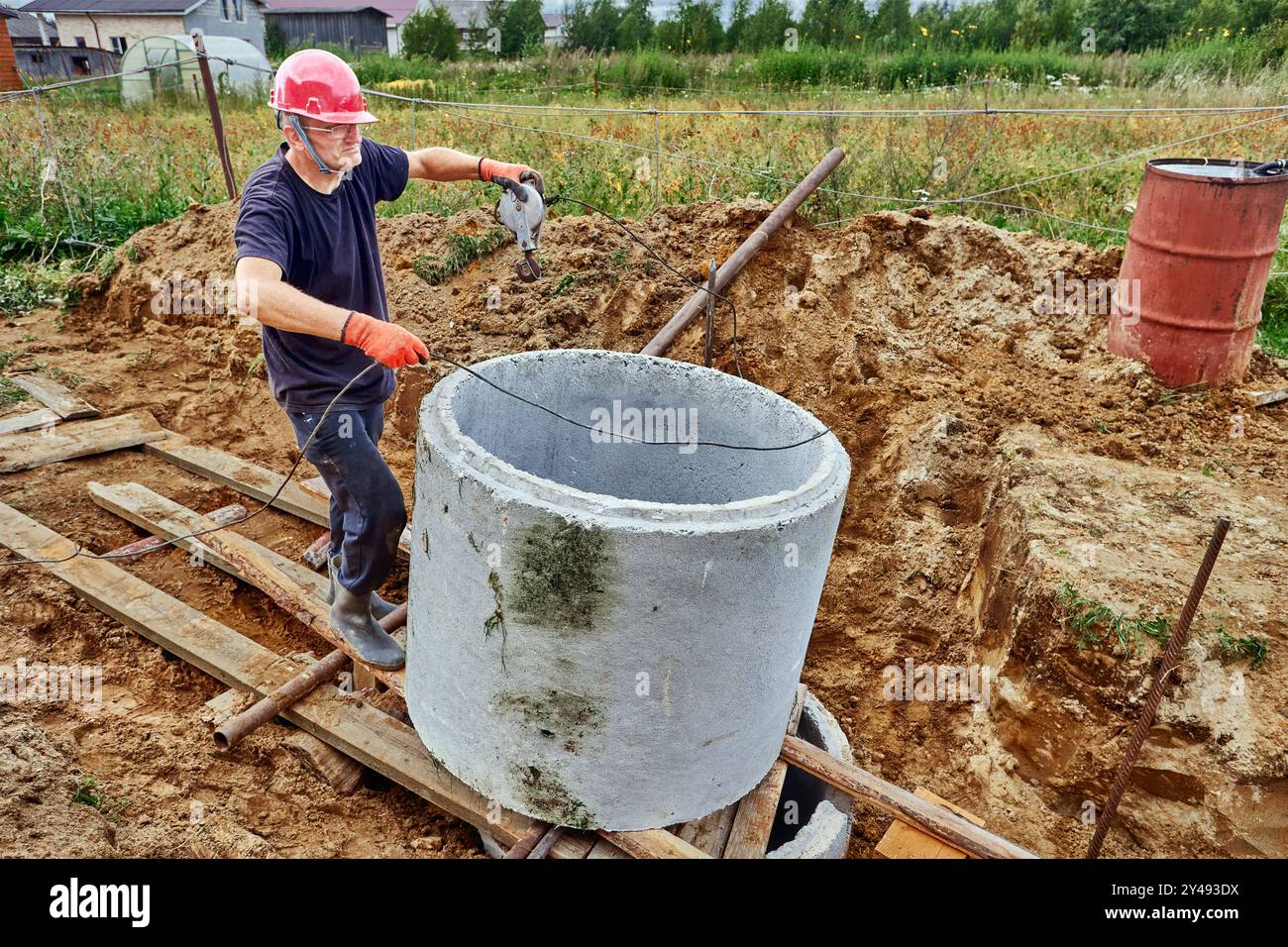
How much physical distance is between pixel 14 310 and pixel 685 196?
5148 millimetres

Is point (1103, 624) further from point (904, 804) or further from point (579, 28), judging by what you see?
point (579, 28)

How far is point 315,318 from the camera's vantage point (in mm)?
2299

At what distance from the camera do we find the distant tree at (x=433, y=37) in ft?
76.4

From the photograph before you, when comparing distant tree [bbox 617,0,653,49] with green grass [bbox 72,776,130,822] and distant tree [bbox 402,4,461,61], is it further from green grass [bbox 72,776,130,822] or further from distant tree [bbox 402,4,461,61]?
green grass [bbox 72,776,130,822]

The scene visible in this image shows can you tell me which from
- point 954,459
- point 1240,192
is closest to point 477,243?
point 954,459

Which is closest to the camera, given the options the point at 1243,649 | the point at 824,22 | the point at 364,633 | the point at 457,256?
the point at 364,633

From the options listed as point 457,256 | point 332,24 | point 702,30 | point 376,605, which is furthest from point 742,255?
point 332,24

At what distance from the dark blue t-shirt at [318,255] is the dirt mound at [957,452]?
3.95ft

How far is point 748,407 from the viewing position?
2.91 m

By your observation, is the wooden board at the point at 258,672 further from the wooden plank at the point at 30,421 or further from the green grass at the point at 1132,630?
the green grass at the point at 1132,630

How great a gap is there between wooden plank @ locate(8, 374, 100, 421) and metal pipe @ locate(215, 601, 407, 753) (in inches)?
113

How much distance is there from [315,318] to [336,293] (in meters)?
0.54
